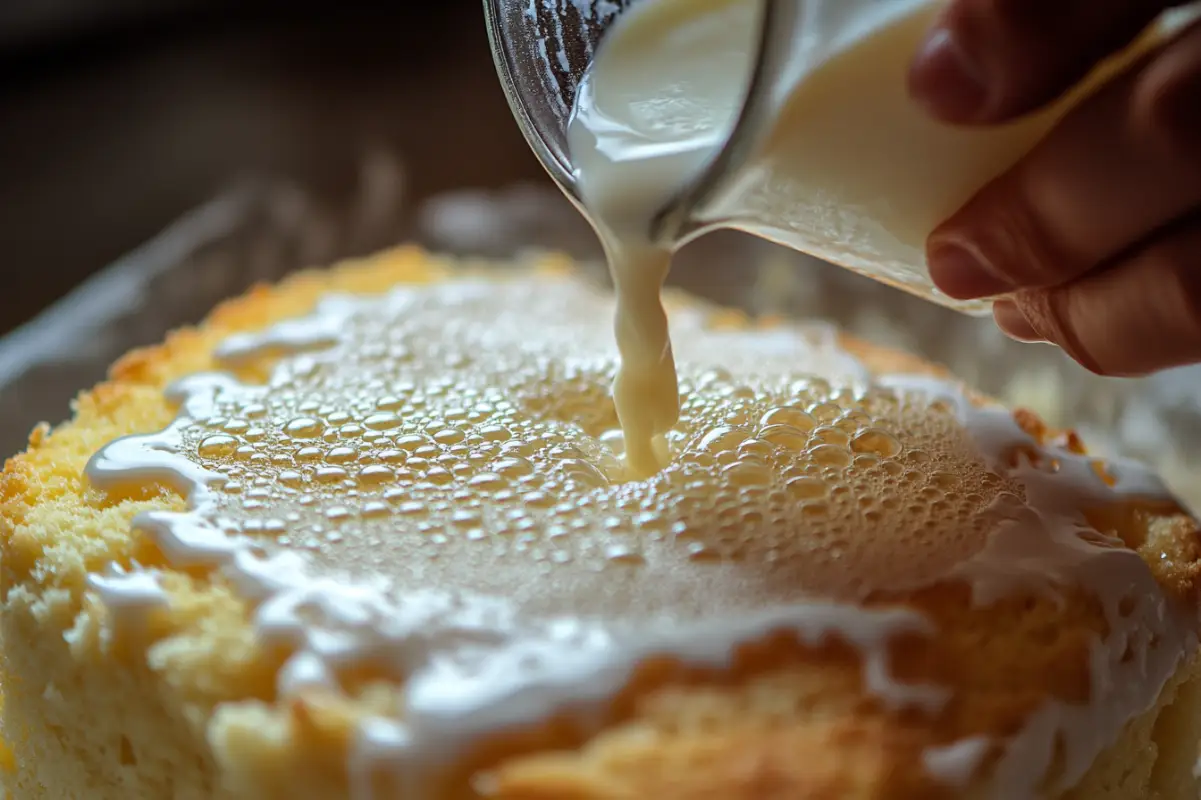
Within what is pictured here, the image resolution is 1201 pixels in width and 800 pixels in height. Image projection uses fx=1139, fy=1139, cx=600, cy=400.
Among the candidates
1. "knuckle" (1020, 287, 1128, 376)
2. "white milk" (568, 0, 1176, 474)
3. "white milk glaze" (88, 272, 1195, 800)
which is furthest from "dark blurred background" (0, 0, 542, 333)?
"knuckle" (1020, 287, 1128, 376)

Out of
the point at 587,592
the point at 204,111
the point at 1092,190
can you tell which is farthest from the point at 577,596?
the point at 204,111

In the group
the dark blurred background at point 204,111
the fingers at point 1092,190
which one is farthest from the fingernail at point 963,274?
the dark blurred background at point 204,111

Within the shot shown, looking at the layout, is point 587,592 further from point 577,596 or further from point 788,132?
point 788,132

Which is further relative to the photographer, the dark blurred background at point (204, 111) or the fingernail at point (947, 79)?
the dark blurred background at point (204, 111)

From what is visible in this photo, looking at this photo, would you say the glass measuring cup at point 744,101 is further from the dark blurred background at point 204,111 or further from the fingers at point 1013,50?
the dark blurred background at point 204,111

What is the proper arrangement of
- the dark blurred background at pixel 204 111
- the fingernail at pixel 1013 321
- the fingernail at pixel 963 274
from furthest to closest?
1. the dark blurred background at pixel 204 111
2. the fingernail at pixel 1013 321
3. the fingernail at pixel 963 274

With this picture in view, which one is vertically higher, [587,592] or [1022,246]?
[1022,246]

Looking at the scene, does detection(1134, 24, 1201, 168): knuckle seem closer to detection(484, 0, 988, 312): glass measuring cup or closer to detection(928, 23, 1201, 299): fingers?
detection(928, 23, 1201, 299): fingers
